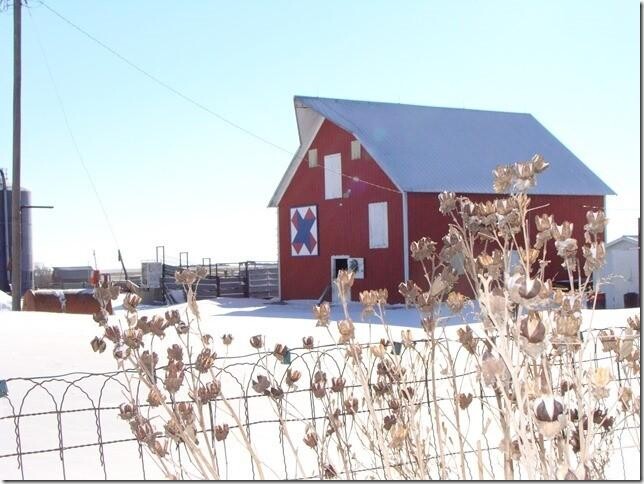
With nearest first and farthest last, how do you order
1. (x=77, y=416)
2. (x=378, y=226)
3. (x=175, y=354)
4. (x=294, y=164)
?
1. (x=175, y=354)
2. (x=77, y=416)
3. (x=378, y=226)
4. (x=294, y=164)

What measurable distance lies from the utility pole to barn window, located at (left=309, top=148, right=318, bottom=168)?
8.73 m

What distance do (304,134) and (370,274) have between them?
4900 mm

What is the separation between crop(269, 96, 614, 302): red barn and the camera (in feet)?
69.5

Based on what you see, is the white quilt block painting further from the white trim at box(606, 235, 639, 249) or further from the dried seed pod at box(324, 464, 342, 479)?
the dried seed pod at box(324, 464, 342, 479)

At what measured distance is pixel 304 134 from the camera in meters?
24.1

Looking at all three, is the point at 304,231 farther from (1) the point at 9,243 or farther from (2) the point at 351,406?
(2) the point at 351,406

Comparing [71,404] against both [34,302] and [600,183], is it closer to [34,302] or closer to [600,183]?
[34,302]

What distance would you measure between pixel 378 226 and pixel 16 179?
888 centimetres

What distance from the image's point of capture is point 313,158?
24094 mm

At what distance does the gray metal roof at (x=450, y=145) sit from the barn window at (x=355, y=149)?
35cm

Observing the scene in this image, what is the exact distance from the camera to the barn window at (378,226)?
21.4 meters

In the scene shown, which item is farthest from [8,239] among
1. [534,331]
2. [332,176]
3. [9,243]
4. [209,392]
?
[534,331]

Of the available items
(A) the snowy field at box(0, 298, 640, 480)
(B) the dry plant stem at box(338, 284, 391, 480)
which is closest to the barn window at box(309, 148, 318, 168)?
(A) the snowy field at box(0, 298, 640, 480)

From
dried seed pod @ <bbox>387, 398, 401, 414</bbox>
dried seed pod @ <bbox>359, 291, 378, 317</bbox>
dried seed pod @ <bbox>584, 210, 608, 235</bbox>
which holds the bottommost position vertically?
dried seed pod @ <bbox>387, 398, 401, 414</bbox>
